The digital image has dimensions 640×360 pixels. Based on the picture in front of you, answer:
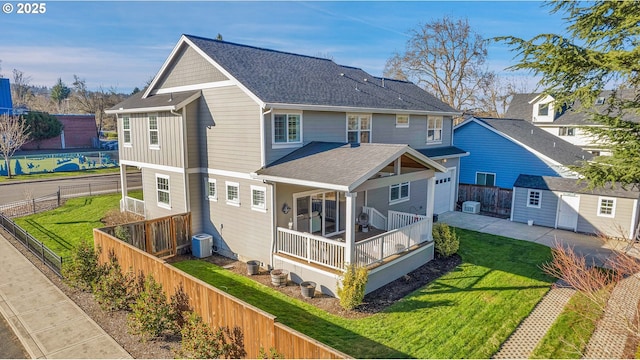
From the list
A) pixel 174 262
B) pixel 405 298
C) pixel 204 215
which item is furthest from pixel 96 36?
pixel 405 298

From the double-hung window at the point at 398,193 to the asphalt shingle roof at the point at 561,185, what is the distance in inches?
276

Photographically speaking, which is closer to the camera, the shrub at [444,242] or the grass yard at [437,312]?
the grass yard at [437,312]

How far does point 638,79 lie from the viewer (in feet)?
27.5

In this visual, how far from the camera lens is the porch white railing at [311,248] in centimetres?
1115

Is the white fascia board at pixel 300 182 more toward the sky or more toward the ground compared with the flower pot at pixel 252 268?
more toward the sky

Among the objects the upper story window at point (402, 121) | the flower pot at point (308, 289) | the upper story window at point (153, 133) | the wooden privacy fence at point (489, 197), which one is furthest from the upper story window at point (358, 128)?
the wooden privacy fence at point (489, 197)

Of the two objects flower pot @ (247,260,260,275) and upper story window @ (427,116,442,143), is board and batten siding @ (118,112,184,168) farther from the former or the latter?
upper story window @ (427,116,442,143)

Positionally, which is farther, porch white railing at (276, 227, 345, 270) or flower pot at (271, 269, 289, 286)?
flower pot at (271, 269, 289, 286)

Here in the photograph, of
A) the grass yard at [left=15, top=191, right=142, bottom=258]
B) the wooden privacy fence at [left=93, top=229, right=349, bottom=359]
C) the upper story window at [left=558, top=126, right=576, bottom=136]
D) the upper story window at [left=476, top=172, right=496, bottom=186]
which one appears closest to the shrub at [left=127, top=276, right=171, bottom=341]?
the wooden privacy fence at [left=93, top=229, right=349, bottom=359]

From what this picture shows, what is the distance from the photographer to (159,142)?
51.4ft

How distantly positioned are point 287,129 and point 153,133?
6.83 m

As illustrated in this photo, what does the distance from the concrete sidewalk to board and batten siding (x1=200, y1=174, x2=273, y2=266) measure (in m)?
Result: 5.56

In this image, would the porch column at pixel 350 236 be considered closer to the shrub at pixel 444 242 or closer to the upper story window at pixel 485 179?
the shrub at pixel 444 242

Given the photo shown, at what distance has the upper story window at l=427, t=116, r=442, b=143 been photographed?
20828mm
